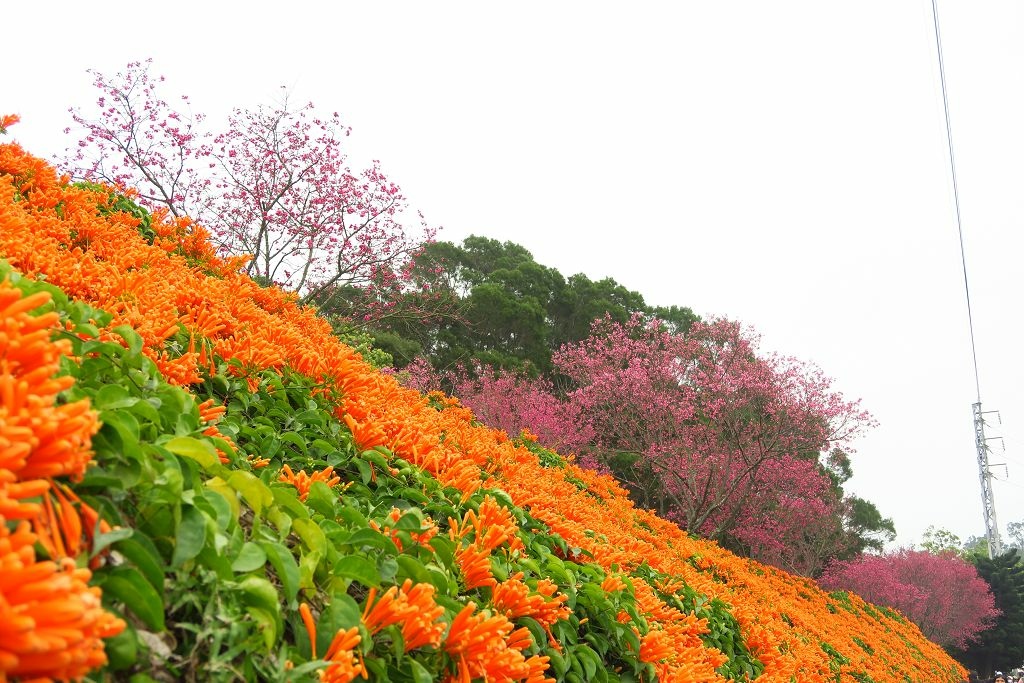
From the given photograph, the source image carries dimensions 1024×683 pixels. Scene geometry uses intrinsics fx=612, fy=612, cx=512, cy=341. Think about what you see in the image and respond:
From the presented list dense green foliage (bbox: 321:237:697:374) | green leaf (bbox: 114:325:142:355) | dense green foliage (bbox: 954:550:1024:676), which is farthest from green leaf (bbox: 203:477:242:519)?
dense green foliage (bbox: 954:550:1024:676)

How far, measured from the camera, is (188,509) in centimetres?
118

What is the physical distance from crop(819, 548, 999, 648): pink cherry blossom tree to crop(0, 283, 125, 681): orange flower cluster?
27144 millimetres

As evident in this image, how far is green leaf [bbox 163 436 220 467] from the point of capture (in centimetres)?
136

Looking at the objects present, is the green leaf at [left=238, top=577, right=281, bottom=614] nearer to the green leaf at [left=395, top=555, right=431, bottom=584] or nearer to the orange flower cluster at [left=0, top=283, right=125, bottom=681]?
the orange flower cluster at [left=0, top=283, right=125, bottom=681]

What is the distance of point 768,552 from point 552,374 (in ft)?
32.8

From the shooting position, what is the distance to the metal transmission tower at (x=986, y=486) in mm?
32625

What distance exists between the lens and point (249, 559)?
1.27m

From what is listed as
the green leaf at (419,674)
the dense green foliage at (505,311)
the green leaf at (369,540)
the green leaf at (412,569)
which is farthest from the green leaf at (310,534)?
the dense green foliage at (505,311)

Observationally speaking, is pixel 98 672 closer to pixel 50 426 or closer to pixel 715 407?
pixel 50 426

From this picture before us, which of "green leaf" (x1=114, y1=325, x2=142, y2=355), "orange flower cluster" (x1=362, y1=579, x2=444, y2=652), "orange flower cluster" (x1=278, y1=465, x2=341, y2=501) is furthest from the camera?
"orange flower cluster" (x1=278, y1=465, x2=341, y2=501)

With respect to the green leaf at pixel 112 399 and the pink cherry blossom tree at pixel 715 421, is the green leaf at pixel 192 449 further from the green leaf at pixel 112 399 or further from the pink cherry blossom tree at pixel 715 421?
the pink cherry blossom tree at pixel 715 421

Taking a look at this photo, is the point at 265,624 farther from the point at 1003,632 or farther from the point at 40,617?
the point at 1003,632

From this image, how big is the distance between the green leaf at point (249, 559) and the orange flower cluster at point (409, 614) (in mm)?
298

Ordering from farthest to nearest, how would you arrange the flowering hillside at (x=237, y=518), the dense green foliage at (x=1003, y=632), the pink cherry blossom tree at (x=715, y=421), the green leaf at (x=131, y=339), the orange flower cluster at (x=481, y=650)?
the dense green foliage at (x=1003, y=632)
the pink cherry blossom tree at (x=715, y=421)
the green leaf at (x=131, y=339)
the orange flower cluster at (x=481, y=650)
the flowering hillside at (x=237, y=518)
